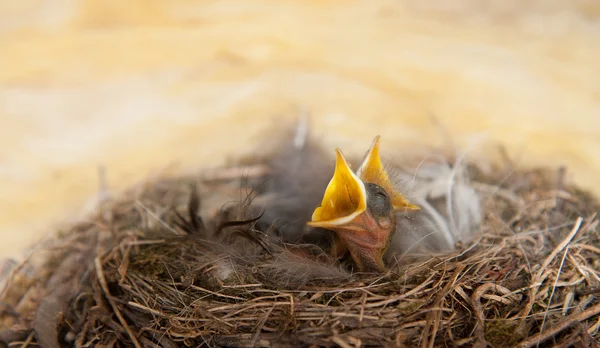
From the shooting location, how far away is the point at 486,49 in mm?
1438

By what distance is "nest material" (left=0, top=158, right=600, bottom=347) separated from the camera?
718 millimetres

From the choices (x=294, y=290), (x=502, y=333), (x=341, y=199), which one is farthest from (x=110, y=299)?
(x=502, y=333)

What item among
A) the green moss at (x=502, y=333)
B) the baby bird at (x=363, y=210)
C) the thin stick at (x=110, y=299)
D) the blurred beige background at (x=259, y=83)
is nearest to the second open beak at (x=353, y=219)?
the baby bird at (x=363, y=210)

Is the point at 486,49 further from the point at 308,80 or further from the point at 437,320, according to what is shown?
the point at 437,320

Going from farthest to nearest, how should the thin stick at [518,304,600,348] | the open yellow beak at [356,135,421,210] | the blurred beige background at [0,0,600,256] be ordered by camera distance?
the blurred beige background at [0,0,600,256] < the open yellow beak at [356,135,421,210] < the thin stick at [518,304,600,348]

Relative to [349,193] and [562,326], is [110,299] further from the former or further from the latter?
[562,326]

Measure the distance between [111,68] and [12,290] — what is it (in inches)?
28.1

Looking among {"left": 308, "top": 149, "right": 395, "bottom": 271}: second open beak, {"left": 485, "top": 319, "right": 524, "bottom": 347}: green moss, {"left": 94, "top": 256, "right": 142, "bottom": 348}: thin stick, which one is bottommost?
{"left": 94, "top": 256, "right": 142, "bottom": 348}: thin stick

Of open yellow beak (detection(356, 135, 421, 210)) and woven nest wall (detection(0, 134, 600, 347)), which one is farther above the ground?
open yellow beak (detection(356, 135, 421, 210))

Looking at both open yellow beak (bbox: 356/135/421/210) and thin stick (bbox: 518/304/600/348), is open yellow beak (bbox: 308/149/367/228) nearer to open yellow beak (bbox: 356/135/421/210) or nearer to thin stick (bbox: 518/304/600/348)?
open yellow beak (bbox: 356/135/421/210)

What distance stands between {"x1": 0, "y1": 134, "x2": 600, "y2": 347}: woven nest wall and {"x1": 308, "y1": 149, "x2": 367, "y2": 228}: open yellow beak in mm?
86

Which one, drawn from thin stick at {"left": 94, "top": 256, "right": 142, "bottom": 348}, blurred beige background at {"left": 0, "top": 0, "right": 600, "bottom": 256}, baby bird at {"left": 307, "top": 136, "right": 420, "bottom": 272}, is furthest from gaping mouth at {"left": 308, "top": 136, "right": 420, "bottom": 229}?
blurred beige background at {"left": 0, "top": 0, "right": 600, "bottom": 256}

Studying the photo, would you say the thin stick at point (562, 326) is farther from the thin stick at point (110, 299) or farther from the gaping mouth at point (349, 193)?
the thin stick at point (110, 299)

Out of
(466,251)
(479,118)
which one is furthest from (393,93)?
(466,251)
